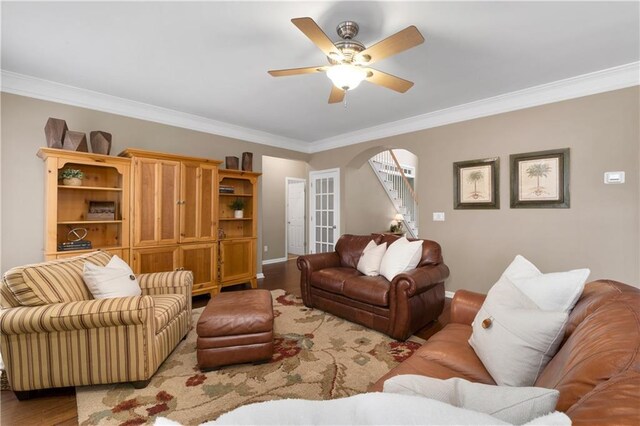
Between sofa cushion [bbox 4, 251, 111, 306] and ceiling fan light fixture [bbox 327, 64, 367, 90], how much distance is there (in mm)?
2445

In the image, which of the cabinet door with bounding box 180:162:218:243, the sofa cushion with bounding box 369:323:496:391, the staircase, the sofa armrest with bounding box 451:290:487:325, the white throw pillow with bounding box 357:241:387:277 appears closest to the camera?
the sofa cushion with bounding box 369:323:496:391

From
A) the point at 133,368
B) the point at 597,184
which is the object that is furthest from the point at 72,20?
the point at 597,184

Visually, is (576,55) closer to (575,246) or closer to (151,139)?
(575,246)

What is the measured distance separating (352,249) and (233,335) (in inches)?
78.9

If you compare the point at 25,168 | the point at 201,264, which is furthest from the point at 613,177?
the point at 25,168

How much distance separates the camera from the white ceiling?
197 centimetres

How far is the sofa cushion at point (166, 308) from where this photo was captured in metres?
2.05

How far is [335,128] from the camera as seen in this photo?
4.78 m

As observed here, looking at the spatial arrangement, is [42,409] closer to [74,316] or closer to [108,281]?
[74,316]

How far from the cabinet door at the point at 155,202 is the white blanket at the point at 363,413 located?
11.2 ft

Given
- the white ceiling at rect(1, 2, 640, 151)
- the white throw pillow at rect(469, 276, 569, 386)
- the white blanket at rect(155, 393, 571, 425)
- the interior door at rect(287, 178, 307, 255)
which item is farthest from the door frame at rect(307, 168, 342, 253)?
the white blanket at rect(155, 393, 571, 425)

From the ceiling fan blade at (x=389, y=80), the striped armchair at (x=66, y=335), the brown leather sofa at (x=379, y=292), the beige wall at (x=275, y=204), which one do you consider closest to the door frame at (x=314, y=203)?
the beige wall at (x=275, y=204)

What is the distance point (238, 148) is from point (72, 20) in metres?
2.81

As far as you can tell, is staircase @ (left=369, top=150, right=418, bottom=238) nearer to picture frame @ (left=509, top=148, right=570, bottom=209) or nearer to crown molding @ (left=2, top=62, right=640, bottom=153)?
crown molding @ (left=2, top=62, right=640, bottom=153)
